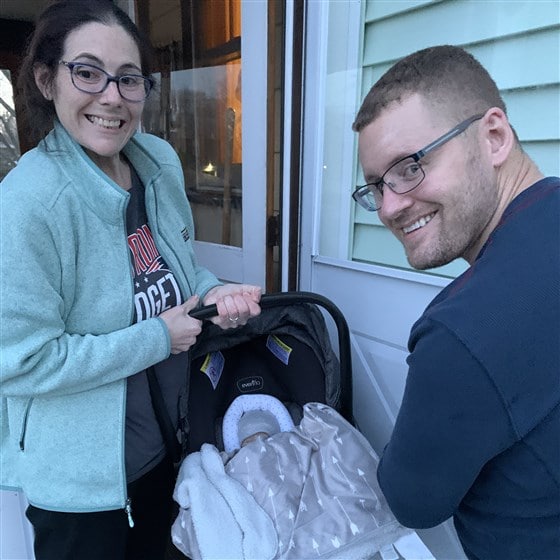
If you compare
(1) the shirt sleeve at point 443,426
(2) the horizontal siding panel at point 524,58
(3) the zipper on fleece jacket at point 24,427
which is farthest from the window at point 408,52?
(3) the zipper on fleece jacket at point 24,427

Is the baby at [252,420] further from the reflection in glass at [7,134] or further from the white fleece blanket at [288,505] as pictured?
the reflection in glass at [7,134]

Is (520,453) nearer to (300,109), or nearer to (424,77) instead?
(424,77)

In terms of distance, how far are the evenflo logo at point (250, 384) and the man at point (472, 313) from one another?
0.61 meters

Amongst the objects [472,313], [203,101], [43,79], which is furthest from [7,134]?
[472,313]

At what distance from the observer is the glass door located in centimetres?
192

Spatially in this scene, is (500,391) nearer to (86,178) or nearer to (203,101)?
(86,178)

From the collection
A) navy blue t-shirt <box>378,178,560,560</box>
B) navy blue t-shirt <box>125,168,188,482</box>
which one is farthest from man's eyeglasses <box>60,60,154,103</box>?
navy blue t-shirt <box>378,178,560,560</box>

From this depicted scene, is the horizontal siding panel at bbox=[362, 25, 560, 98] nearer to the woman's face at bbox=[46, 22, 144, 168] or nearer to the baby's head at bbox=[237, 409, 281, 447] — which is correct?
the woman's face at bbox=[46, 22, 144, 168]

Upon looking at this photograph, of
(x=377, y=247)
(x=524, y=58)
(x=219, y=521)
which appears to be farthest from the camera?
(x=377, y=247)

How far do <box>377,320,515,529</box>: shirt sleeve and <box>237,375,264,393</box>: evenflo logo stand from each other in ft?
2.24

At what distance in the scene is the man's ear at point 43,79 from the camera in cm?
101

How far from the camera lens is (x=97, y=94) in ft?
3.28

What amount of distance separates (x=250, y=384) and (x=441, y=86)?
1.00 m

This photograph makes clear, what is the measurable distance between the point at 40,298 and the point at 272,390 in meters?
0.78
